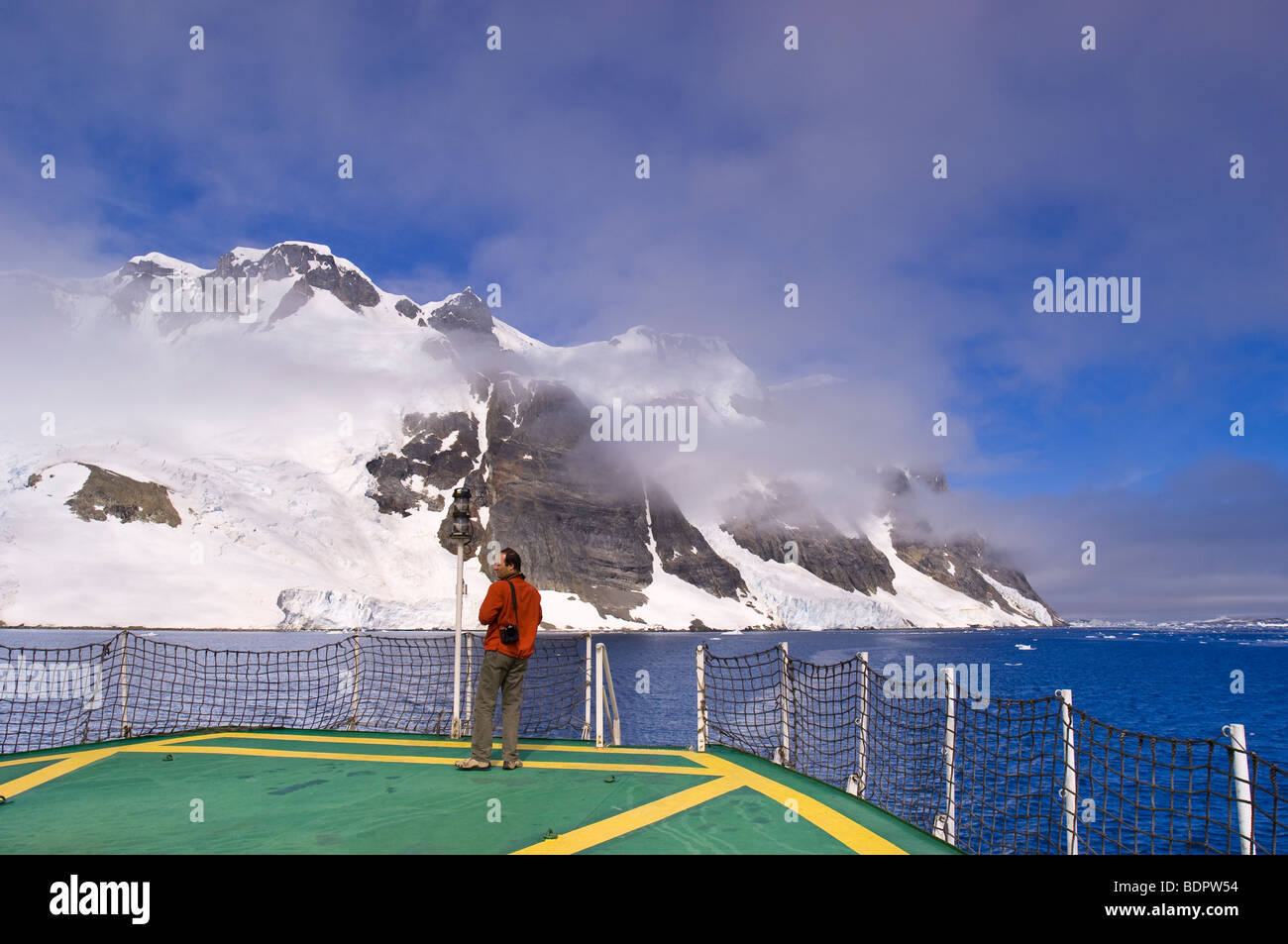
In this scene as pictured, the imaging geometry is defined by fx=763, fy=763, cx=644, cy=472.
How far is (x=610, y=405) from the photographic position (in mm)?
190125

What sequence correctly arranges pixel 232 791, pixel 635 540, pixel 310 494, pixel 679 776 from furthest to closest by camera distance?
pixel 635 540, pixel 310 494, pixel 679 776, pixel 232 791

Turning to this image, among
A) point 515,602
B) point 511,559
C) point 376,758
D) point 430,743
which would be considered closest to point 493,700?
point 515,602

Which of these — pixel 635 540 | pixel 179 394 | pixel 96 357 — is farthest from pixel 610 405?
pixel 96 357

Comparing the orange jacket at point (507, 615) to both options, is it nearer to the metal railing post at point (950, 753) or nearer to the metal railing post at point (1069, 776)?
the metal railing post at point (950, 753)

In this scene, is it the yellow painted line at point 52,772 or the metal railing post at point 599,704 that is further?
the metal railing post at point 599,704

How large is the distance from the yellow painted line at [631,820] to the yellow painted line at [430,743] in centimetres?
195

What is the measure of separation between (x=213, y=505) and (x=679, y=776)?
123m

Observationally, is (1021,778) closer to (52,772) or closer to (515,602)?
(515,602)

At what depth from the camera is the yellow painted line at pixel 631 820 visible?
601 centimetres

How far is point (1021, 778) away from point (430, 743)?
2073 centimetres

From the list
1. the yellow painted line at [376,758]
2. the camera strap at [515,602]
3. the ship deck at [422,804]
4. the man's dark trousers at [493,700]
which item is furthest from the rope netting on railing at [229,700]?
the camera strap at [515,602]

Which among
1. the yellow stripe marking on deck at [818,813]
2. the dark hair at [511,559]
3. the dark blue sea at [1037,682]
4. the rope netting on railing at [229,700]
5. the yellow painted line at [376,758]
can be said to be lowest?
the dark blue sea at [1037,682]

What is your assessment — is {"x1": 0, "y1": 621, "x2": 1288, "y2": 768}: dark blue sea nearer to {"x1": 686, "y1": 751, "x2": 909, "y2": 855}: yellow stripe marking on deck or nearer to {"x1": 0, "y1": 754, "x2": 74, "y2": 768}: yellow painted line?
{"x1": 686, "y1": 751, "x2": 909, "y2": 855}: yellow stripe marking on deck
